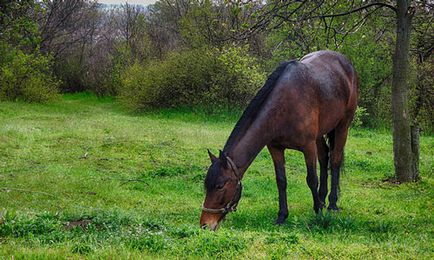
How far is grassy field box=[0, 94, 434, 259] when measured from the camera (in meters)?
4.66

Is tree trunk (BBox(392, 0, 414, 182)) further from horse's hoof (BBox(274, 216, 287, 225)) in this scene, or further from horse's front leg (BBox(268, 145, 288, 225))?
horse's hoof (BBox(274, 216, 287, 225))

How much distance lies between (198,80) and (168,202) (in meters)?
17.9

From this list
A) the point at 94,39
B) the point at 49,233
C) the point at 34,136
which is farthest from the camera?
the point at 94,39

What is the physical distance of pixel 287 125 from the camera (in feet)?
22.9

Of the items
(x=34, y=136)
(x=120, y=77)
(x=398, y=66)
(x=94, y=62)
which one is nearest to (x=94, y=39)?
(x=94, y=62)

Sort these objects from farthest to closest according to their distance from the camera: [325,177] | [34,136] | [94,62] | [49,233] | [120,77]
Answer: [94,62] < [120,77] < [34,136] < [325,177] < [49,233]

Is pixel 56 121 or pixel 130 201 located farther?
pixel 56 121

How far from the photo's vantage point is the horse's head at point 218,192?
6.05 metres

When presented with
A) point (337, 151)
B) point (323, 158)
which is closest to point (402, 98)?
point (337, 151)

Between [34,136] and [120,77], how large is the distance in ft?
63.0

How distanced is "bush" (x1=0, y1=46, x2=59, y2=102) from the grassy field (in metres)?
8.98

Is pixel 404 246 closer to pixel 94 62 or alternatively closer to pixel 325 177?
pixel 325 177

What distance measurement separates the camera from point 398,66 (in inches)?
403

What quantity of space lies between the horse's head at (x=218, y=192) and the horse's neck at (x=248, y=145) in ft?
0.87
